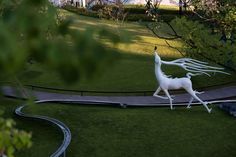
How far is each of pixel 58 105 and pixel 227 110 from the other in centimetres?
768

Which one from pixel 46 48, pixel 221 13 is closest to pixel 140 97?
pixel 221 13

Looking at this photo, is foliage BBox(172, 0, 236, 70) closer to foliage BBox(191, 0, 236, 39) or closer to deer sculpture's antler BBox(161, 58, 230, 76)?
foliage BBox(191, 0, 236, 39)

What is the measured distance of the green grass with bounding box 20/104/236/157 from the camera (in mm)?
14664

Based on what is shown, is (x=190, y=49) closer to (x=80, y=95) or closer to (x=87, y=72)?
(x=80, y=95)

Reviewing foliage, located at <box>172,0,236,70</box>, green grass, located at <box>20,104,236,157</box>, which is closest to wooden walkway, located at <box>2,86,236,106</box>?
green grass, located at <box>20,104,236,157</box>

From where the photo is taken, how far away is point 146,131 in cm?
1659

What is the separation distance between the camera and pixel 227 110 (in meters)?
19.4

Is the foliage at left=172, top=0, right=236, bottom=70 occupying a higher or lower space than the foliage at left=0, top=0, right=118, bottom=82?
lower

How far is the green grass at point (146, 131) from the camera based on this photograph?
1466 cm

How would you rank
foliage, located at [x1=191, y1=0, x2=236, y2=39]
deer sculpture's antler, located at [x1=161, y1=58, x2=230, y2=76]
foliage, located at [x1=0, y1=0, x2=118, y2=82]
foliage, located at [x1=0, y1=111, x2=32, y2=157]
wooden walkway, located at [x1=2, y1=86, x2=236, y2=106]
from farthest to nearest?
wooden walkway, located at [x1=2, y1=86, x2=236, y2=106] < deer sculpture's antler, located at [x1=161, y1=58, x2=230, y2=76] < foliage, located at [x1=191, y1=0, x2=236, y2=39] < foliage, located at [x1=0, y1=111, x2=32, y2=157] < foliage, located at [x1=0, y1=0, x2=118, y2=82]

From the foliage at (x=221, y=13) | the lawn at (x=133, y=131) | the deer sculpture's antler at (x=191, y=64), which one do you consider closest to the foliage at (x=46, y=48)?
the lawn at (x=133, y=131)

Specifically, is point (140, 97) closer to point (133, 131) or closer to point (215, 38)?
point (133, 131)

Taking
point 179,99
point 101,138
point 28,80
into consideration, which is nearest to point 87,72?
point 101,138

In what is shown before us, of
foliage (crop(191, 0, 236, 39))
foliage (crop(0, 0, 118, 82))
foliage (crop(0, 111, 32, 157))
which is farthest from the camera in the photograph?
foliage (crop(191, 0, 236, 39))
